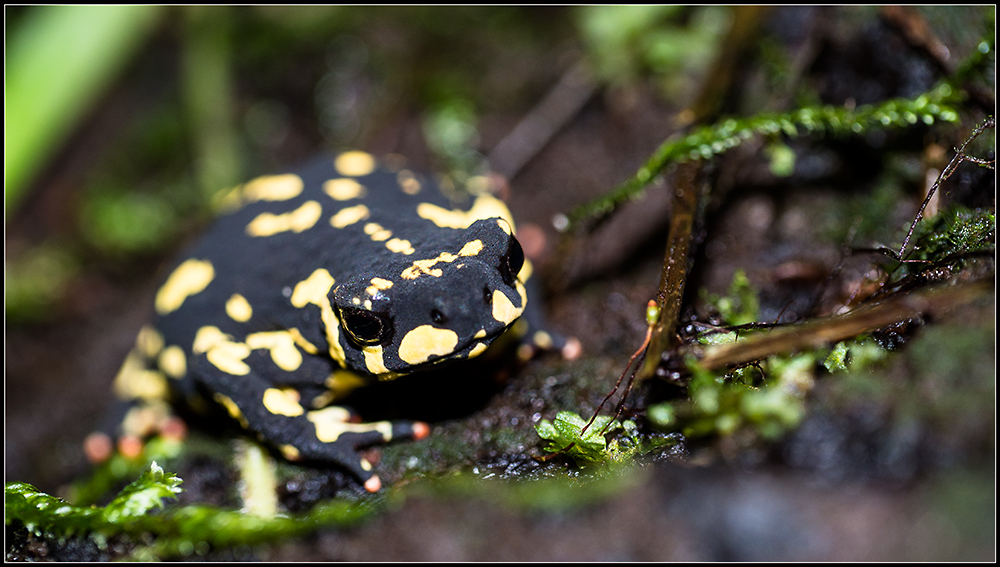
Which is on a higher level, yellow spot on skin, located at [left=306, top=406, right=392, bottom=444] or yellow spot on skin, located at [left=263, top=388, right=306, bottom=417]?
yellow spot on skin, located at [left=263, top=388, right=306, bottom=417]

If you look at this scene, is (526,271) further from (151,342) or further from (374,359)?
(151,342)

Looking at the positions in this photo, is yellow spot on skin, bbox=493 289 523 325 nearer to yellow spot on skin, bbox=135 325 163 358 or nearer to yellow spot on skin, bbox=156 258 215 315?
yellow spot on skin, bbox=156 258 215 315

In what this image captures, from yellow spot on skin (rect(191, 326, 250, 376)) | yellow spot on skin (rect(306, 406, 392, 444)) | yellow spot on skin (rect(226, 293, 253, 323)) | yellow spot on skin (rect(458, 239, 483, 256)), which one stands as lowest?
yellow spot on skin (rect(306, 406, 392, 444))

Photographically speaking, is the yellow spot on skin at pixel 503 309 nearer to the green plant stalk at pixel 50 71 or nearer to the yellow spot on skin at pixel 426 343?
the yellow spot on skin at pixel 426 343

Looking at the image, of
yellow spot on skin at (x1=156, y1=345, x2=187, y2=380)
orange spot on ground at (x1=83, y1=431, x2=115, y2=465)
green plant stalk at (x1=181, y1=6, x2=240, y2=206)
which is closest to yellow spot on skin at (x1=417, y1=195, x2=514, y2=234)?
yellow spot on skin at (x1=156, y1=345, x2=187, y2=380)

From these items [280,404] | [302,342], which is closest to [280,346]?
[302,342]

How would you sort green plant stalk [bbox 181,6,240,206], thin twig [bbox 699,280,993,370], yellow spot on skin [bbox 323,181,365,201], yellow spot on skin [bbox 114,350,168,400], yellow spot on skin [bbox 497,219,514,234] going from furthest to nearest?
A: green plant stalk [bbox 181,6,240,206]
yellow spot on skin [bbox 114,350,168,400]
yellow spot on skin [bbox 323,181,365,201]
yellow spot on skin [bbox 497,219,514,234]
thin twig [bbox 699,280,993,370]

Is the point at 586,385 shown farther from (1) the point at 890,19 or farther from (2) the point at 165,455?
(1) the point at 890,19
